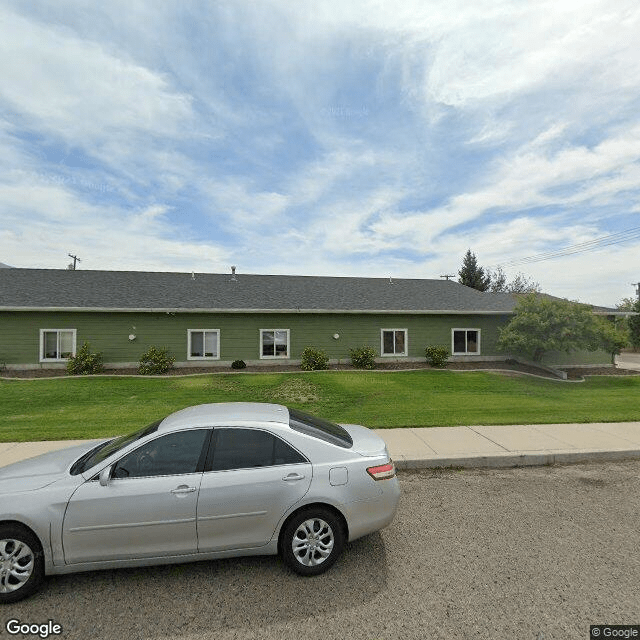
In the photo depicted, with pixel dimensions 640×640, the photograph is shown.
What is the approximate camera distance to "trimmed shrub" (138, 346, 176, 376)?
1611cm

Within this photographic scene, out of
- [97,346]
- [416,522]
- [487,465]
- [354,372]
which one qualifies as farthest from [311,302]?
[416,522]

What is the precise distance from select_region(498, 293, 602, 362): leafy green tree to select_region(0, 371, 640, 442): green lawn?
1698mm

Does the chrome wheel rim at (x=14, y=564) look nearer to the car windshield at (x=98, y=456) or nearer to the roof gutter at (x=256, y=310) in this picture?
the car windshield at (x=98, y=456)

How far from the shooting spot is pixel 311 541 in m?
3.57

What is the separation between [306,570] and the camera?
3.50 meters

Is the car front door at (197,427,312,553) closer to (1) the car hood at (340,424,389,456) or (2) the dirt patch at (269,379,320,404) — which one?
(1) the car hood at (340,424,389,456)

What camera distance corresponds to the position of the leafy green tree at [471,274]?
51.3 m

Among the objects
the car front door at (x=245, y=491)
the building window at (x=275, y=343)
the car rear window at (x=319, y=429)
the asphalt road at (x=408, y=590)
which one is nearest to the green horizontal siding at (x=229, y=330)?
the building window at (x=275, y=343)

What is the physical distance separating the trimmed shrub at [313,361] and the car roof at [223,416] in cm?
1244

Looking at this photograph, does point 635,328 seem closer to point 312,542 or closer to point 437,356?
point 437,356

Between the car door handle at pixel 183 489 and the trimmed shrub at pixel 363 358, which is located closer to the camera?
the car door handle at pixel 183 489

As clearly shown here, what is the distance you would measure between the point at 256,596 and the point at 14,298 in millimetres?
19165

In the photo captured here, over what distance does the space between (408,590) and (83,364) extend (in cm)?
1650

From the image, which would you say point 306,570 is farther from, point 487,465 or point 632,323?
point 632,323
